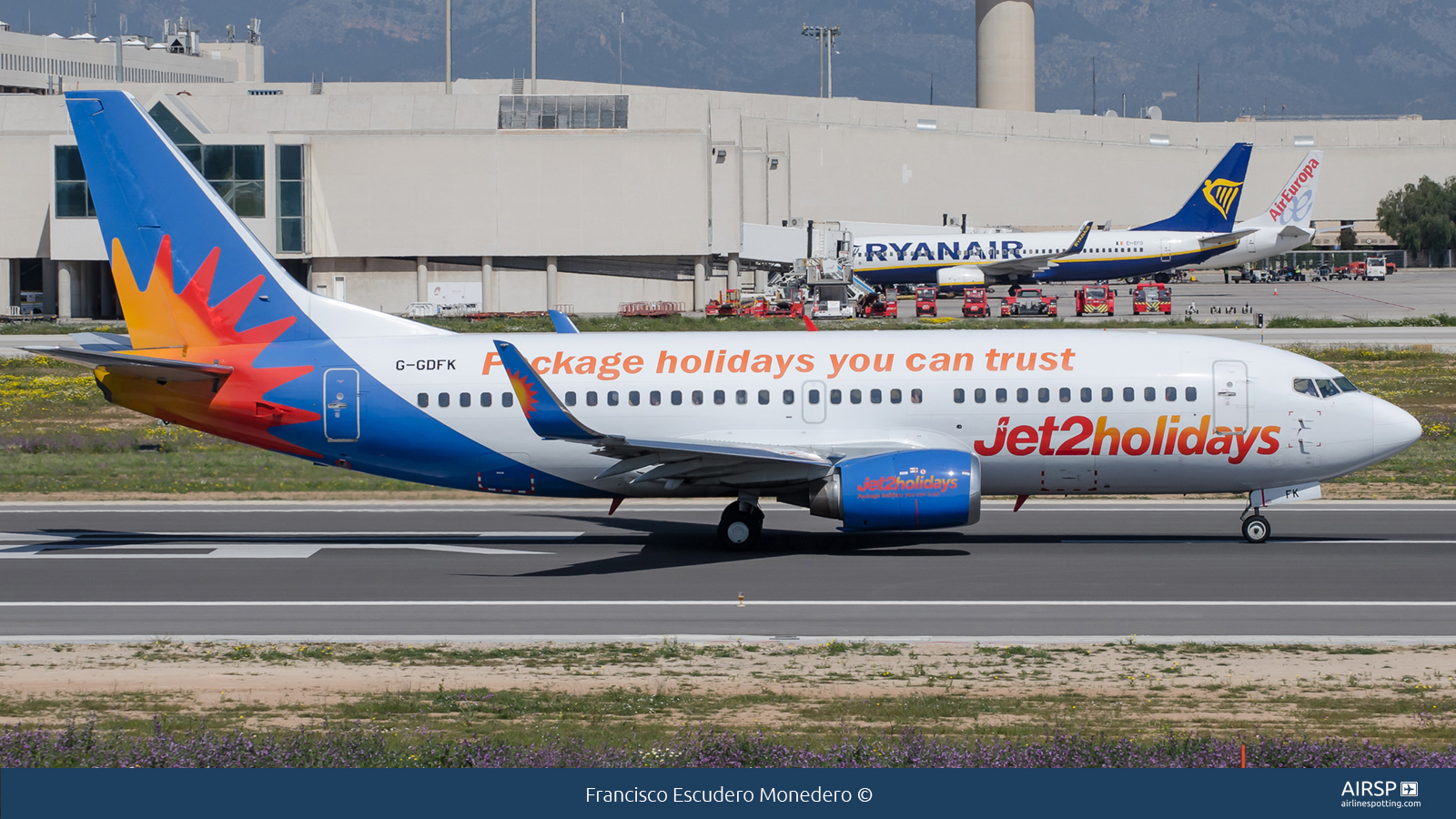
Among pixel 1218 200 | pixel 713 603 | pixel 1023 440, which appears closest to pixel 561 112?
pixel 1218 200

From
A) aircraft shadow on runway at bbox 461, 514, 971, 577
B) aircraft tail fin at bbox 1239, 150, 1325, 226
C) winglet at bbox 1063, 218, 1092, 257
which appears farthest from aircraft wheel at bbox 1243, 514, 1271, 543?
aircraft tail fin at bbox 1239, 150, 1325, 226

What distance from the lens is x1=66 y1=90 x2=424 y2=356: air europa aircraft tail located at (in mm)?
27562

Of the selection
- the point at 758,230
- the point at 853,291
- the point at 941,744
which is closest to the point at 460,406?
the point at 941,744

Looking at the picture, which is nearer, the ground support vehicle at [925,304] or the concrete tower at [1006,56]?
the ground support vehicle at [925,304]

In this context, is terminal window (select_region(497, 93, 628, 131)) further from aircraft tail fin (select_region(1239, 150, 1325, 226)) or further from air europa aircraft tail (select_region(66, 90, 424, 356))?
air europa aircraft tail (select_region(66, 90, 424, 356))

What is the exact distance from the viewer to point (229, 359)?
90.3 ft

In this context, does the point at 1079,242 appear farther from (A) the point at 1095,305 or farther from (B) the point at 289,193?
(B) the point at 289,193

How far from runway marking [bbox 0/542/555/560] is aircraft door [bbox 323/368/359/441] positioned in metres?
2.43

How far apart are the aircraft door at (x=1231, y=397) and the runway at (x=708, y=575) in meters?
2.48

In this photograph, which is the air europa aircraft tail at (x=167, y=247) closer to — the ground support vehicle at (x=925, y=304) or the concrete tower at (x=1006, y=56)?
the ground support vehicle at (x=925, y=304)

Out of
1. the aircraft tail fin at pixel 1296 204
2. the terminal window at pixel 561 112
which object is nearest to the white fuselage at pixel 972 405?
the terminal window at pixel 561 112

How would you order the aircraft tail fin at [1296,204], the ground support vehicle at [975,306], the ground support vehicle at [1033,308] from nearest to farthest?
1. the ground support vehicle at [975,306]
2. the ground support vehicle at [1033,308]
3. the aircraft tail fin at [1296,204]

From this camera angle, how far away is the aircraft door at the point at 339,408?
27.4m

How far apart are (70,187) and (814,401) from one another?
83671 mm
